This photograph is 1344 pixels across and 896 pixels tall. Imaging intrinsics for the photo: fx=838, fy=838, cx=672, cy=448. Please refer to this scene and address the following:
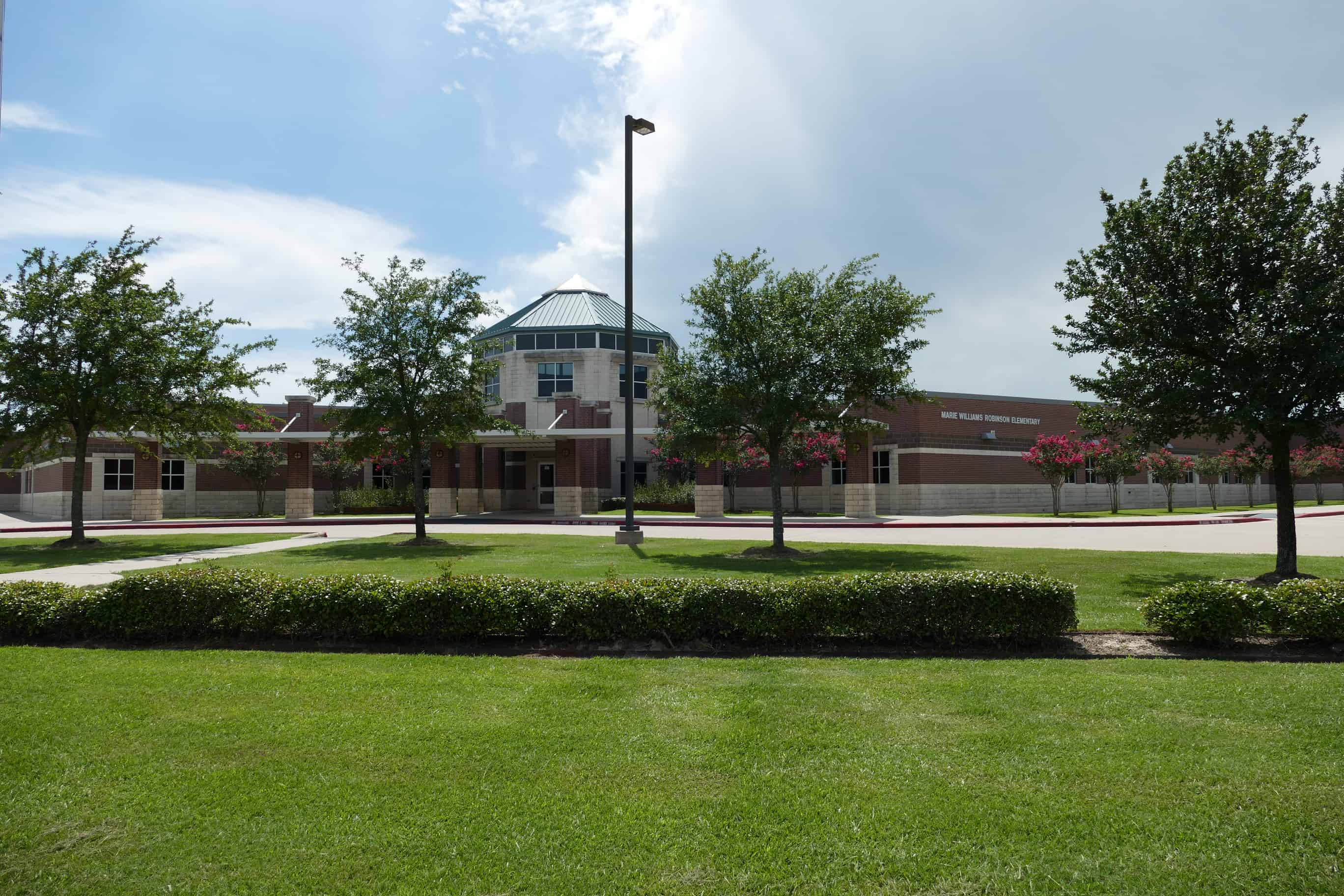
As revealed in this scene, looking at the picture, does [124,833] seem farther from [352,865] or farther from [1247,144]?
[1247,144]

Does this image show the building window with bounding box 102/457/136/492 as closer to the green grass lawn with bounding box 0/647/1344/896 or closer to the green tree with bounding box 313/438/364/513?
the green tree with bounding box 313/438/364/513

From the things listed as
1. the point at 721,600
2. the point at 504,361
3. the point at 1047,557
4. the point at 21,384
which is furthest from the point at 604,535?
the point at 504,361

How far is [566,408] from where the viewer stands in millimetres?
42562

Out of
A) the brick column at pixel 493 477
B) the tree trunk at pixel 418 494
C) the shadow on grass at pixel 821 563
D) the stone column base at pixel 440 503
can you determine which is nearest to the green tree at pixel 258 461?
the stone column base at pixel 440 503

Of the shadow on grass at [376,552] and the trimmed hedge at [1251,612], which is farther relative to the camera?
the shadow on grass at [376,552]

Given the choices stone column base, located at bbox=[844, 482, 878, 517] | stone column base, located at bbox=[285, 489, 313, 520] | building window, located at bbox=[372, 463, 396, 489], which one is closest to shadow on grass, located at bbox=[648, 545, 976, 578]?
stone column base, located at bbox=[844, 482, 878, 517]

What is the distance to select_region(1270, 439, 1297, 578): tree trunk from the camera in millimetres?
13180

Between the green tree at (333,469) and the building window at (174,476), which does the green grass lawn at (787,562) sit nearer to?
the green tree at (333,469)

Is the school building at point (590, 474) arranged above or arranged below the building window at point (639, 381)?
below

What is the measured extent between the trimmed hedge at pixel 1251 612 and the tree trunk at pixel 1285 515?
6212 millimetres

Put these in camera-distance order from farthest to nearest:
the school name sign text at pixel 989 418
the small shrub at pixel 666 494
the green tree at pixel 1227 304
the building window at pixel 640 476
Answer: the building window at pixel 640 476 < the school name sign text at pixel 989 418 < the small shrub at pixel 666 494 < the green tree at pixel 1227 304

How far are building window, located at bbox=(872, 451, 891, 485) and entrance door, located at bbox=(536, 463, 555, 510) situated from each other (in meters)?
17.2

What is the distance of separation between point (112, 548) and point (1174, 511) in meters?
48.0

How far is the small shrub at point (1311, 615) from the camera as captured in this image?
761 centimetres
